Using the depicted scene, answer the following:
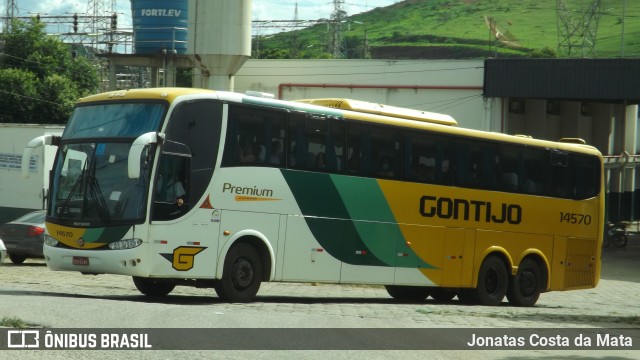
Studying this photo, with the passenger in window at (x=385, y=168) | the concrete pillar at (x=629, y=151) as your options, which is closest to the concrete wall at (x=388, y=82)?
the concrete pillar at (x=629, y=151)

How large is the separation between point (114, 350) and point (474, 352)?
4.02 metres

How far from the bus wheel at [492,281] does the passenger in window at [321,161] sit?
513cm

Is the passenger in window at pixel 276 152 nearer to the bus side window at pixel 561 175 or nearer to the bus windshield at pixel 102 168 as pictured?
the bus windshield at pixel 102 168

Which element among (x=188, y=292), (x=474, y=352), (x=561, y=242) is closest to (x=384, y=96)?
(x=561, y=242)

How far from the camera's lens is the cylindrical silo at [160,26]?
177ft

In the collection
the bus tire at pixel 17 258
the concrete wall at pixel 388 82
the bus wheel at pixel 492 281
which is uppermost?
the concrete wall at pixel 388 82

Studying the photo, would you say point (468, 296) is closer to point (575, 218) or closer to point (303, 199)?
point (575, 218)

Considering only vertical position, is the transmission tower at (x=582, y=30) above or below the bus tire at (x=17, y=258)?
above

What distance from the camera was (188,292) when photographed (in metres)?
21.3

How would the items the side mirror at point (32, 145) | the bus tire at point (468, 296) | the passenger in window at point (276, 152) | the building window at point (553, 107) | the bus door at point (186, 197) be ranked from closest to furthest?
the bus door at point (186, 197), the side mirror at point (32, 145), the passenger in window at point (276, 152), the bus tire at point (468, 296), the building window at point (553, 107)

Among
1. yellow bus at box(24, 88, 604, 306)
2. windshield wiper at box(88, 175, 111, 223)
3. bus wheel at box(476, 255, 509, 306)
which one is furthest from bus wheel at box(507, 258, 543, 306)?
windshield wiper at box(88, 175, 111, 223)

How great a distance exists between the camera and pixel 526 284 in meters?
23.0

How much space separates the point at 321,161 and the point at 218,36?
29.2 m

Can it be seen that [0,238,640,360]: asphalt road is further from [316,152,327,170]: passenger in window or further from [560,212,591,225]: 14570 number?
[316,152,327,170]: passenger in window
